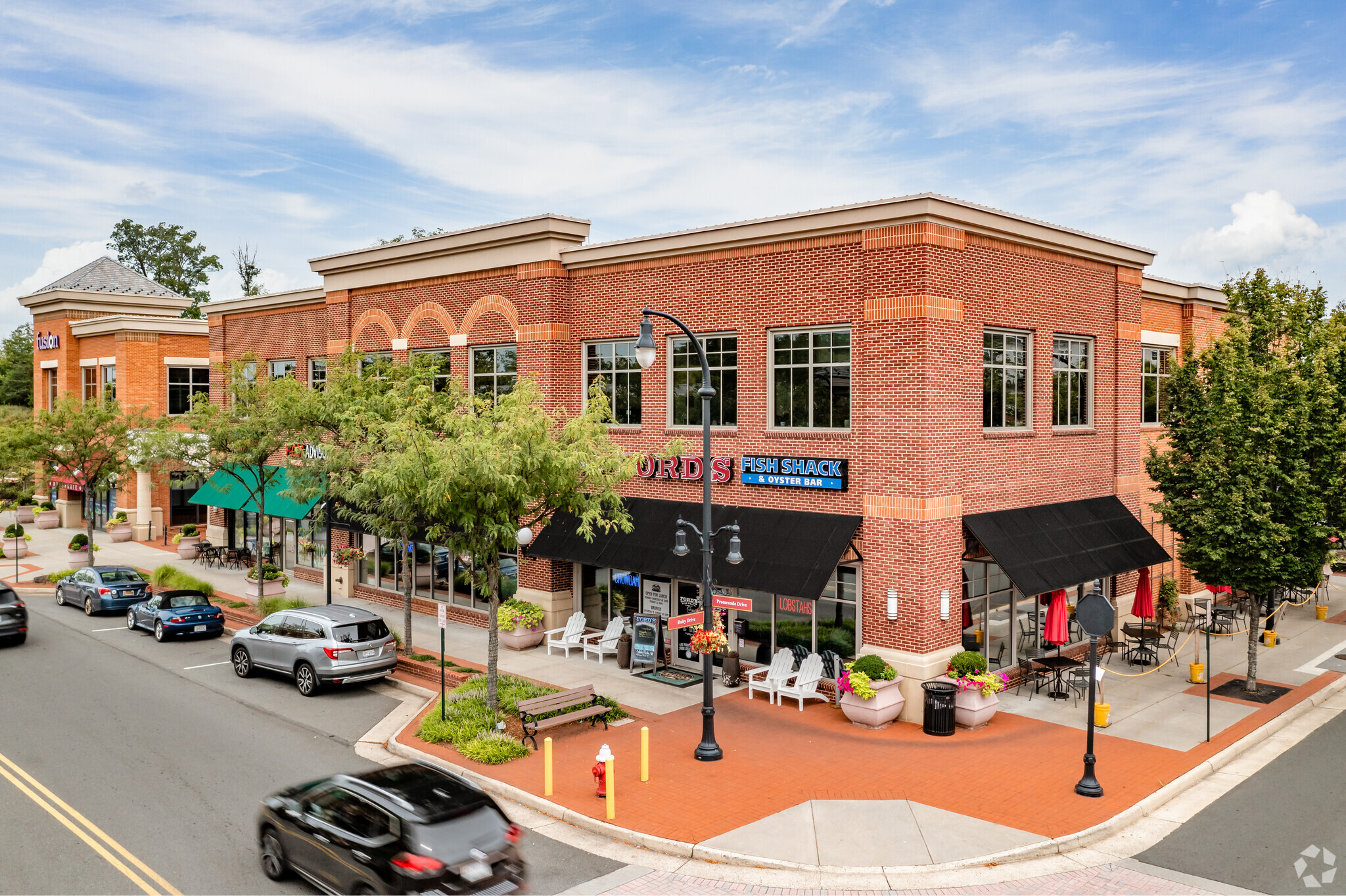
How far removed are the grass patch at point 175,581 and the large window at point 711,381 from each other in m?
17.8

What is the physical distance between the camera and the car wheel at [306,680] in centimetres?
1994

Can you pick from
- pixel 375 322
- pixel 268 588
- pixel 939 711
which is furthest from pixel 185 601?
pixel 939 711

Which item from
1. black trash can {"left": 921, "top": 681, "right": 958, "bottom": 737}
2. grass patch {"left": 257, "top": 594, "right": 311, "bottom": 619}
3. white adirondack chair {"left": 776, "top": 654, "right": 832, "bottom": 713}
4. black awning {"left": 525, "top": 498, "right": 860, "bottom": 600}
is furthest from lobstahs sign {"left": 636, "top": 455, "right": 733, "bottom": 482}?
grass patch {"left": 257, "top": 594, "right": 311, "bottom": 619}

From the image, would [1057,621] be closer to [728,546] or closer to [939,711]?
[939,711]

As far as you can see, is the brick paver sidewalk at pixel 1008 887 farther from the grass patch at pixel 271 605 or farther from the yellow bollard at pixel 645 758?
the grass patch at pixel 271 605

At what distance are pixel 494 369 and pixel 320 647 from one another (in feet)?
30.4

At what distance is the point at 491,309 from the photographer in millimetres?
25797

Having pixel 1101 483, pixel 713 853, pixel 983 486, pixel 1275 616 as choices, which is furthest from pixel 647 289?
pixel 1275 616

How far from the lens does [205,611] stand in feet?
85.1

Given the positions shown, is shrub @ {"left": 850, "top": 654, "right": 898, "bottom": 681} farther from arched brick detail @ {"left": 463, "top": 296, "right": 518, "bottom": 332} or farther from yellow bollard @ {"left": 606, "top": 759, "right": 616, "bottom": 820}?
arched brick detail @ {"left": 463, "top": 296, "right": 518, "bottom": 332}

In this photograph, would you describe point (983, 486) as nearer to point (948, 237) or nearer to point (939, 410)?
point (939, 410)

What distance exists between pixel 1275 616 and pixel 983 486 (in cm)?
1466

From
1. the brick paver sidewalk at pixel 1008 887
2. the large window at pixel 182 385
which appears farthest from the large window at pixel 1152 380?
the large window at pixel 182 385

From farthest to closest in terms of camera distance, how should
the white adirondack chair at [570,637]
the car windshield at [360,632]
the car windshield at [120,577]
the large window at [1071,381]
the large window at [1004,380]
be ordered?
the car windshield at [120,577] → the white adirondack chair at [570,637] → the large window at [1071,381] → the car windshield at [360,632] → the large window at [1004,380]
